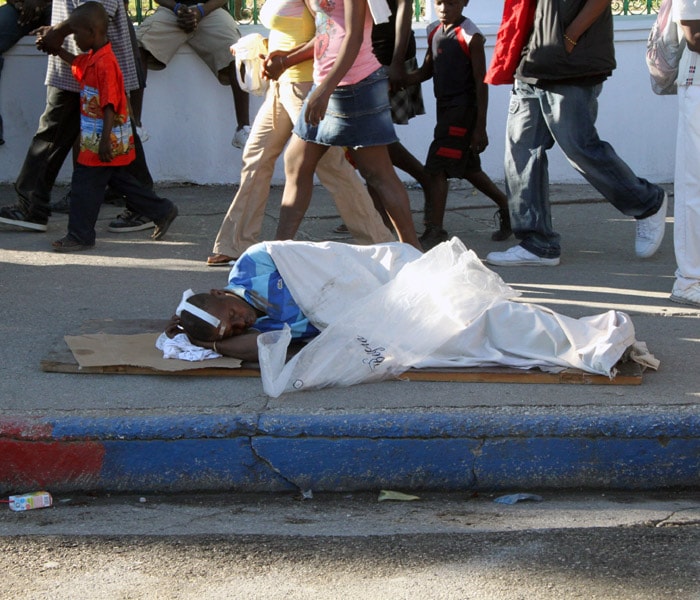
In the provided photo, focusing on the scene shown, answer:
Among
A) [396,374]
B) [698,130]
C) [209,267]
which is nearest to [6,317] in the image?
[209,267]

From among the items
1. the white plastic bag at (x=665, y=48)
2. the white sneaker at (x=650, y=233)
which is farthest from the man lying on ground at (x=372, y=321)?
the white sneaker at (x=650, y=233)

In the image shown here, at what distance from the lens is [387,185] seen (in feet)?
17.1

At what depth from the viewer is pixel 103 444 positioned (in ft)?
12.2

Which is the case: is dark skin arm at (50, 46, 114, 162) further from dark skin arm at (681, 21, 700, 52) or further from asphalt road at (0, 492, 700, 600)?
dark skin arm at (681, 21, 700, 52)

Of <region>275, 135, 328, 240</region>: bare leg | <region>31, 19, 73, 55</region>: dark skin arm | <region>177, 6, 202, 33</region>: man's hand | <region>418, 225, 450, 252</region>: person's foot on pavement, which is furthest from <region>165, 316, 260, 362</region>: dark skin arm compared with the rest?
<region>177, 6, 202, 33</region>: man's hand

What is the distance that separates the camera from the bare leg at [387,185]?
5.17 meters

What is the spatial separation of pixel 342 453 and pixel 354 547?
1.70 ft

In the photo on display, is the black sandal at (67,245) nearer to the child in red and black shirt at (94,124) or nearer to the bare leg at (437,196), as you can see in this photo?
the child in red and black shirt at (94,124)

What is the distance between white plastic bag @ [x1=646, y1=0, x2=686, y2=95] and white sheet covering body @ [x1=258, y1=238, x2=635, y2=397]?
A: 5.00ft

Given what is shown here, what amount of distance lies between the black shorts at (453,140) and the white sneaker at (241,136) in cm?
194

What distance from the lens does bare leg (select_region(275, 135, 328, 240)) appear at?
5242mm

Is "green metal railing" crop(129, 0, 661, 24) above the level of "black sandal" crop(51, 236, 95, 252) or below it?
above

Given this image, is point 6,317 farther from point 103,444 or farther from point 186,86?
point 186,86

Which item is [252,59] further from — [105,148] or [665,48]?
[665,48]
